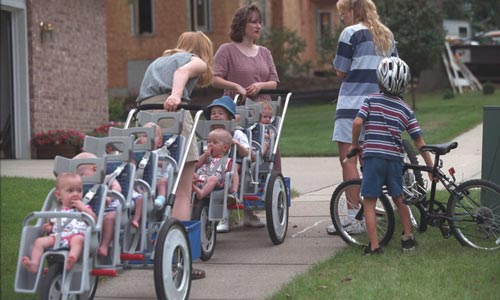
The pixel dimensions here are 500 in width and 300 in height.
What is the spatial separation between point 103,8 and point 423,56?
9426mm

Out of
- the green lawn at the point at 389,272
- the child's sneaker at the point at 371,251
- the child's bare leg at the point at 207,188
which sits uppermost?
the child's bare leg at the point at 207,188

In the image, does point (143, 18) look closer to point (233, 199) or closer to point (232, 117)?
point (232, 117)

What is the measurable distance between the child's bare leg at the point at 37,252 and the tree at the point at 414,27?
20625mm

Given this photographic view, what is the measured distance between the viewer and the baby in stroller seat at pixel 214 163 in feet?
25.8

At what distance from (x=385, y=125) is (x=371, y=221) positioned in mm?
751

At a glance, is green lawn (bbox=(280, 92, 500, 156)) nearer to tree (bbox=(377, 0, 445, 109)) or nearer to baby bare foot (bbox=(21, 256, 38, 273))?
tree (bbox=(377, 0, 445, 109))

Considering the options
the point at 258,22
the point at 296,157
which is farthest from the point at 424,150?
the point at 296,157

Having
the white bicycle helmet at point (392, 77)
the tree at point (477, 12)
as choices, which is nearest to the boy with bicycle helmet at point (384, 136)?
the white bicycle helmet at point (392, 77)

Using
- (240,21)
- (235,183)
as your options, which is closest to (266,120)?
(240,21)

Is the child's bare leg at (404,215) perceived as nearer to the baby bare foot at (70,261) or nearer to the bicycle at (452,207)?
the bicycle at (452,207)

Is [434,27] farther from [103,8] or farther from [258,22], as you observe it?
[258,22]

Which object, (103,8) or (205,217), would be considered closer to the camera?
(205,217)

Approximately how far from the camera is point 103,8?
20.3 m

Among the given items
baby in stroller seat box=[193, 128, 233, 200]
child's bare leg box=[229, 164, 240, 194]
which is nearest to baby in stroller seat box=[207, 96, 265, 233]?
child's bare leg box=[229, 164, 240, 194]
